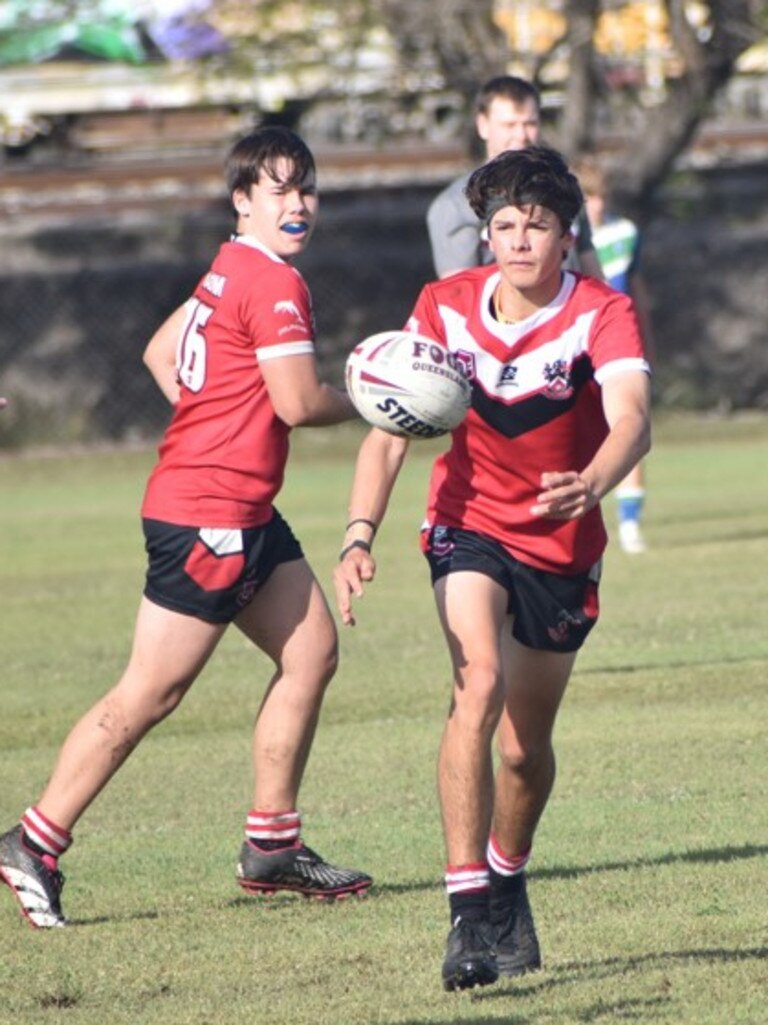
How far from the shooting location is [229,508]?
6758 millimetres

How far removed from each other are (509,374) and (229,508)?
1.13 meters

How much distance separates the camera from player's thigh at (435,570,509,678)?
5812mm

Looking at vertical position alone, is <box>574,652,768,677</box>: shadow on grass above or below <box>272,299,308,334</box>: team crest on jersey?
below

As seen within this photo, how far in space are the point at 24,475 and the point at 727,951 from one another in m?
19.5

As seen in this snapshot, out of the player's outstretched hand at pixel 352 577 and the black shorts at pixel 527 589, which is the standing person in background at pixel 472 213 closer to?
the black shorts at pixel 527 589

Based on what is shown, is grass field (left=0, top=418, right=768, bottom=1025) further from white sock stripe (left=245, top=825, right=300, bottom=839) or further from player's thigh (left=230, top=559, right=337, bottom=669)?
player's thigh (left=230, top=559, right=337, bottom=669)

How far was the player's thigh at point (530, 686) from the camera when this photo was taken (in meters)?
6.07

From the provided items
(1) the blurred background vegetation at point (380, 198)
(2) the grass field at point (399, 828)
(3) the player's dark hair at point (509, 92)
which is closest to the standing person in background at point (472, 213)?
(3) the player's dark hair at point (509, 92)

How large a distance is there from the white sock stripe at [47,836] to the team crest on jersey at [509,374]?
187 centimetres

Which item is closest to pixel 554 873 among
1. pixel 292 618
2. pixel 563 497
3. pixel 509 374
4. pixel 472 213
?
pixel 292 618

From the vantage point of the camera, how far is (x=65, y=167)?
3359 centimetres

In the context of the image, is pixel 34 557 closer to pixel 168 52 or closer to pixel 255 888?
pixel 255 888

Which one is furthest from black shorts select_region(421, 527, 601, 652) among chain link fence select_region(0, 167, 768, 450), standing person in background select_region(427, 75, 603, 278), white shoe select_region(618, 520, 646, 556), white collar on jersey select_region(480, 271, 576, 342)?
chain link fence select_region(0, 167, 768, 450)

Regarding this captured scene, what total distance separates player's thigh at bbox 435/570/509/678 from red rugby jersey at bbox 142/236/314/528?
0.96 m
